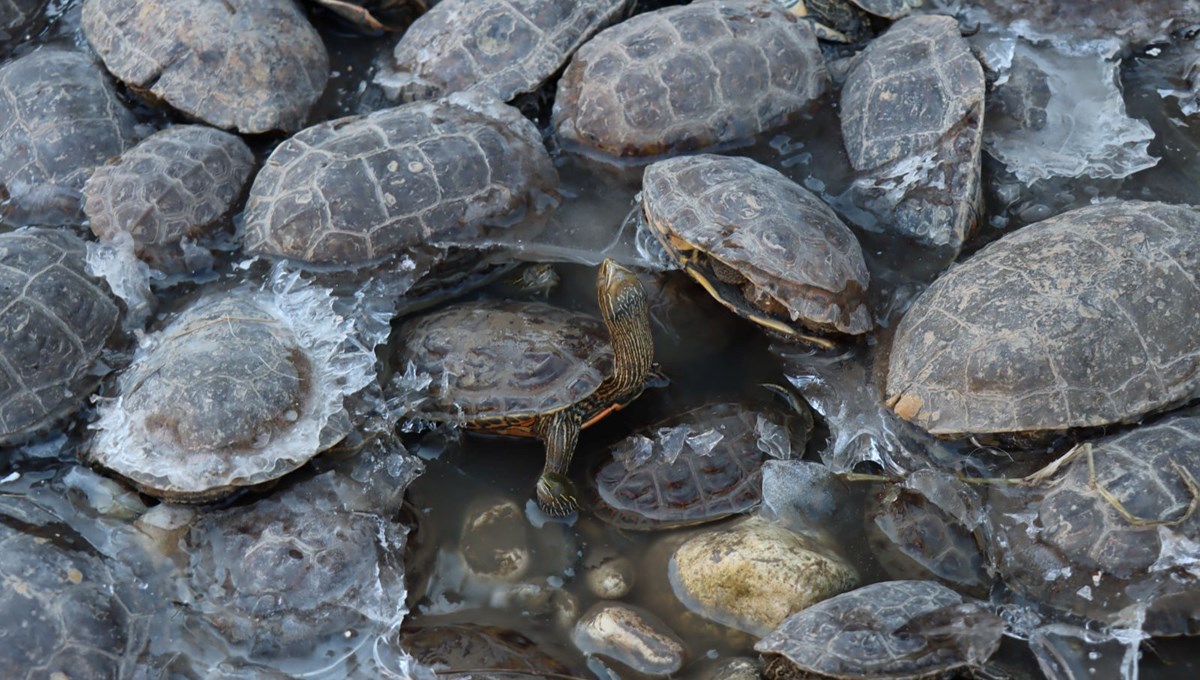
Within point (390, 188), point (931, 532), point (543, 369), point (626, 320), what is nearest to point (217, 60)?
point (390, 188)

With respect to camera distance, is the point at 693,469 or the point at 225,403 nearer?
the point at 225,403

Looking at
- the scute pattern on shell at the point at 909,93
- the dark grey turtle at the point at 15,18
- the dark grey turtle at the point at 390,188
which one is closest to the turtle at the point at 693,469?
the dark grey turtle at the point at 390,188

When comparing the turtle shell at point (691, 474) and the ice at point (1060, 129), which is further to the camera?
the ice at point (1060, 129)

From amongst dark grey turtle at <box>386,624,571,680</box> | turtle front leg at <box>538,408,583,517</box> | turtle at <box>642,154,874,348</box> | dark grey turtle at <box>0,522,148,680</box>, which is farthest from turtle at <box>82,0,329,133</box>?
dark grey turtle at <box>386,624,571,680</box>

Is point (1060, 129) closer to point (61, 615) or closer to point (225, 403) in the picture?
point (225, 403)

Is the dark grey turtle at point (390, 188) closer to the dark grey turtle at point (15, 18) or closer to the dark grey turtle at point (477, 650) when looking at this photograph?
the dark grey turtle at point (477, 650)

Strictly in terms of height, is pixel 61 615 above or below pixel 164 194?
below
